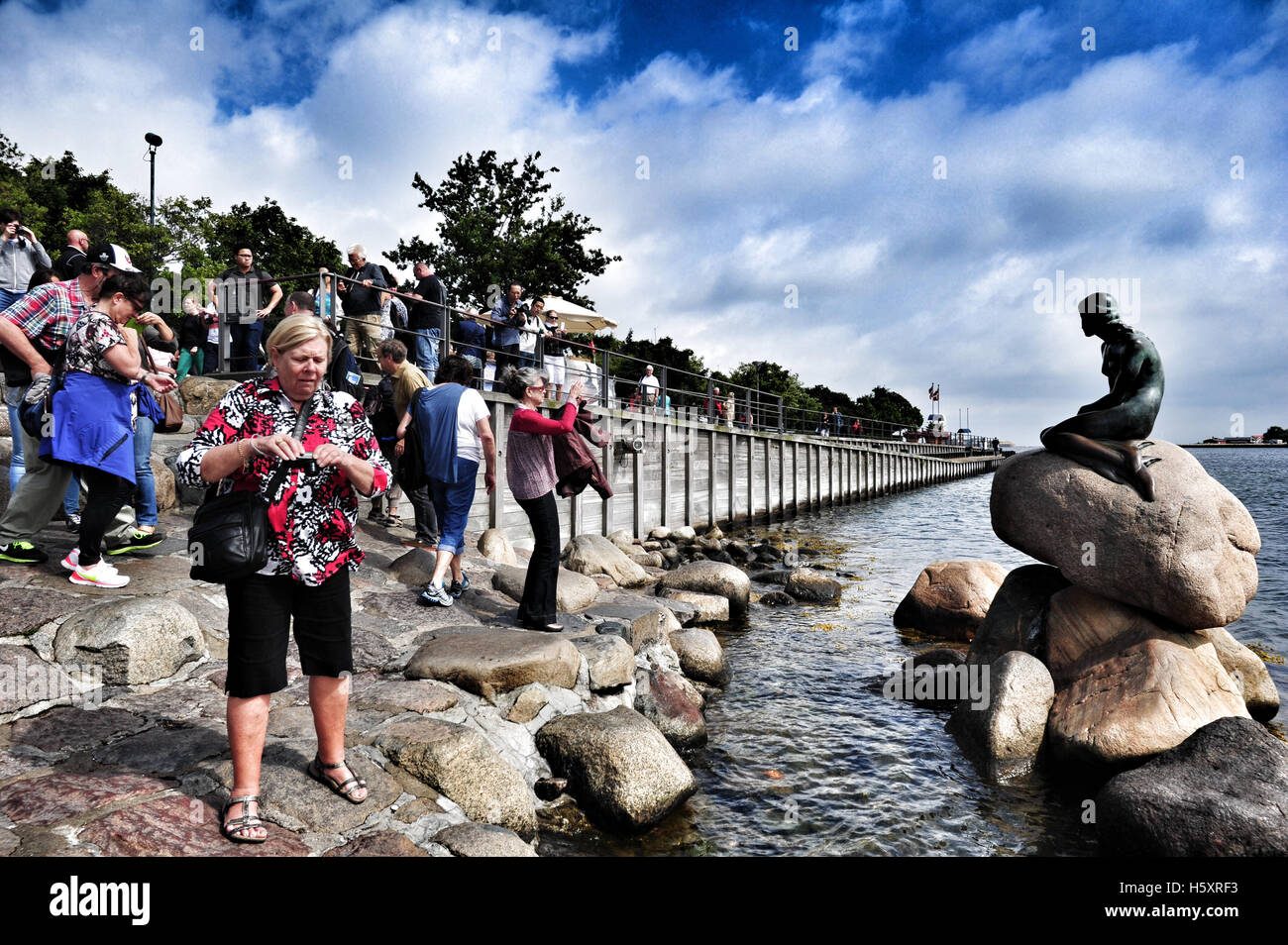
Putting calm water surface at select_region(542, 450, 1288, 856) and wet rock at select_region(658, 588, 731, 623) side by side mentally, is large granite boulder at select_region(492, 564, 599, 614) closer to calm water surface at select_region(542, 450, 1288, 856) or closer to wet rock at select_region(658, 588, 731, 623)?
calm water surface at select_region(542, 450, 1288, 856)

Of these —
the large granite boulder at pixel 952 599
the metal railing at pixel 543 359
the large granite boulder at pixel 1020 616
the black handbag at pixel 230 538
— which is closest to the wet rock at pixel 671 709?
the metal railing at pixel 543 359

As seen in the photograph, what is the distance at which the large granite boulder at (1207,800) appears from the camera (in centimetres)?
405

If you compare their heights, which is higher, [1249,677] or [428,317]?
[428,317]

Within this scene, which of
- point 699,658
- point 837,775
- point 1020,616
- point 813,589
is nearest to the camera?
point 837,775

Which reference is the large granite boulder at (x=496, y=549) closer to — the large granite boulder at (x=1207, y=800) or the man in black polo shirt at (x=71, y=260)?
the man in black polo shirt at (x=71, y=260)

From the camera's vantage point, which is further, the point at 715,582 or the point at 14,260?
the point at 715,582

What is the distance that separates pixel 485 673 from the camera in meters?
4.95

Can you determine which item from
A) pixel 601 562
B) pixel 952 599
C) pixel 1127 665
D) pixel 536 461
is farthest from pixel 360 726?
pixel 952 599

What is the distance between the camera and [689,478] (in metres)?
21.4

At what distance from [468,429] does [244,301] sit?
5.66 meters

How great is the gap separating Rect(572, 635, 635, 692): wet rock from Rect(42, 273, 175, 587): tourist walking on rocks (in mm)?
3259

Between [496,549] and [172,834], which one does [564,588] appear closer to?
[496,549]

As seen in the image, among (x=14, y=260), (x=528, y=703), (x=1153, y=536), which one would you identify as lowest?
(x=528, y=703)
